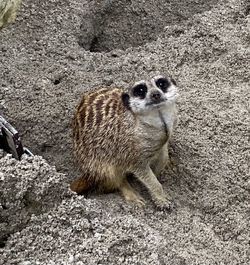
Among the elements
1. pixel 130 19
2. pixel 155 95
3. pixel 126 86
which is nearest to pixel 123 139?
pixel 155 95

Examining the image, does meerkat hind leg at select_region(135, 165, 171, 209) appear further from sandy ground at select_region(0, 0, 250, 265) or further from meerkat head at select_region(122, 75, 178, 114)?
meerkat head at select_region(122, 75, 178, 114)

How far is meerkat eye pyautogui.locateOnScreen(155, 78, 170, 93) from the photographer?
3.01 meters

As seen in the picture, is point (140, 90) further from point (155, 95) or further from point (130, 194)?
point (130, 194)

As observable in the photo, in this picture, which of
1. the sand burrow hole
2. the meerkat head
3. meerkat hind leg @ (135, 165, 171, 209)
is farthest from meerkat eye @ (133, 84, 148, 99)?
the sand burrow hole

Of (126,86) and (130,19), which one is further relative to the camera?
(130,19)

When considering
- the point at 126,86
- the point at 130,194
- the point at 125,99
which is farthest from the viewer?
the point at 126,86

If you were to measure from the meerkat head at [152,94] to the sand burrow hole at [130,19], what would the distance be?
1.13 metres

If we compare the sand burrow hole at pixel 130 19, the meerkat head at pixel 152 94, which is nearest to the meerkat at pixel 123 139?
the meerkat head at pixel 152 94

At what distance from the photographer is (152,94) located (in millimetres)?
2963

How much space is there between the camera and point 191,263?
2.72 meters

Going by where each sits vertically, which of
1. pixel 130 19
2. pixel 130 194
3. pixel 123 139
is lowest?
pixel 130 194

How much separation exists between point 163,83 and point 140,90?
0.30ft

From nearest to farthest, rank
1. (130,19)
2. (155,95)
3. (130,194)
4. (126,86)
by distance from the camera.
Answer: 1. (155,95)
2. (130,194)
3. (126,86)
4. (130,19)

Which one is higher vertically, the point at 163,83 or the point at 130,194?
the point at 163,83
